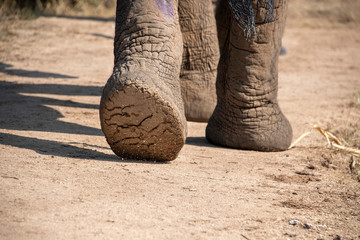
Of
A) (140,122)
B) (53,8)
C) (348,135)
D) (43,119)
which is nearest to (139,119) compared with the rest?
(140,122)

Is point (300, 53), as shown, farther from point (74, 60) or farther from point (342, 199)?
point (342, 199)

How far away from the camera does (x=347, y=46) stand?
267 inches

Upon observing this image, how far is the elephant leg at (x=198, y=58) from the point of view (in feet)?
10.2

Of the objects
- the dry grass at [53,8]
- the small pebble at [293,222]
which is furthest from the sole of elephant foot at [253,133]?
the dry grass at [53,8]

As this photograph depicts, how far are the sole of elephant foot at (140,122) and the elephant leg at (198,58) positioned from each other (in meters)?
1.16

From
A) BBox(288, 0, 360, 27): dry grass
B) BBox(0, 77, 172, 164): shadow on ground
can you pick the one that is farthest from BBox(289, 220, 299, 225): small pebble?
BBox(288, 0, 360, 27): dry grass

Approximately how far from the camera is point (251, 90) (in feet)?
8.70

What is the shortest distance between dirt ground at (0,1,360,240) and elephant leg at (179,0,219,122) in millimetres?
150

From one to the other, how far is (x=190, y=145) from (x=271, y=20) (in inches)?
29.8

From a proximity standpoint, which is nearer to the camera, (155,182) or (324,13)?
(155,182)

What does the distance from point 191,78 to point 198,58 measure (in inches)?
5.8

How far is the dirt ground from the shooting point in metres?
1.57

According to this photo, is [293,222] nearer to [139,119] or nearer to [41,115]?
[139,119]

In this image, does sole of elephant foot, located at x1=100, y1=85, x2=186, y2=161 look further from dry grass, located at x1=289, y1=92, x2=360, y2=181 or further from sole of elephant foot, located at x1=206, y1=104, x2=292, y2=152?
dry grass, located at x1=289, y1=92, x2=360, y2=181
